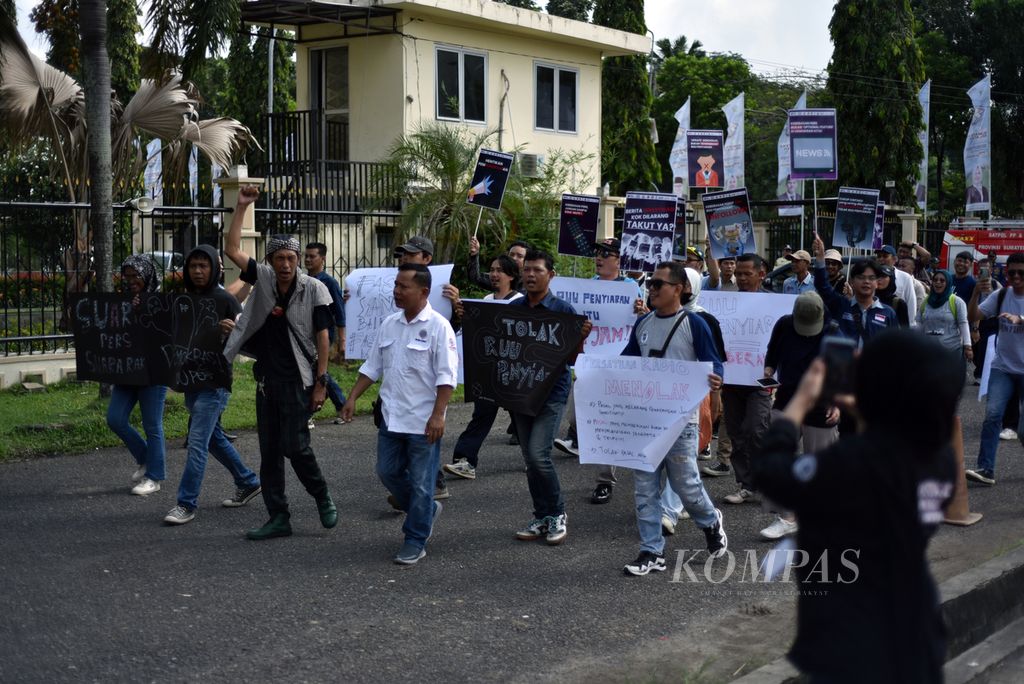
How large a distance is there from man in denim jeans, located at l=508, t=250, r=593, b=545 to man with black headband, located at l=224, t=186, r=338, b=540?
135 cm

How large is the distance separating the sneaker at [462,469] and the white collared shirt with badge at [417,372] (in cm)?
269

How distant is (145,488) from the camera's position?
8883 mm

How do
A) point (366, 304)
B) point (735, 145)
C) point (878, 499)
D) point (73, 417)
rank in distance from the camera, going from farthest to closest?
point (735, 145) < point (73, 417) < point (366, 304) < point (878, 499)

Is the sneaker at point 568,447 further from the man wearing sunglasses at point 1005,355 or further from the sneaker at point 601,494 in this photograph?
the man wearing sunglasses at point 1005,355

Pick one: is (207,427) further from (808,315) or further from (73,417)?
(73,417)

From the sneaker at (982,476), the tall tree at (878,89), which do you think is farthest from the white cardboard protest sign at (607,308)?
the tall tree at (878,89)

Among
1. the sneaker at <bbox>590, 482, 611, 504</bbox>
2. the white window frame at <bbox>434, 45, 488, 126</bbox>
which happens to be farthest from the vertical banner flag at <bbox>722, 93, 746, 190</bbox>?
the sneaker at <bbox>590, 482, 611, 504</bbox>

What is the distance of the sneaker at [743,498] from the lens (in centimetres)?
884

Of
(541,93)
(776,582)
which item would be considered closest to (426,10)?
(541,93)

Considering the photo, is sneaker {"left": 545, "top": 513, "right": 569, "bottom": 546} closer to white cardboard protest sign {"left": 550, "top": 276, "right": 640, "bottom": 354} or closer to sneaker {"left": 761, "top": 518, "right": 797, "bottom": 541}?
sneaker {"left": 761, "top": 518, "right": 797, "bottom": 541}

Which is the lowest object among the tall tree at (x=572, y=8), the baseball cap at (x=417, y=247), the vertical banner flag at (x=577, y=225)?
the baseball cap at (x=417, y=247)

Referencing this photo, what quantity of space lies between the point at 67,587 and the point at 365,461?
4.09 meters

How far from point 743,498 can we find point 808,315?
5.86 ft

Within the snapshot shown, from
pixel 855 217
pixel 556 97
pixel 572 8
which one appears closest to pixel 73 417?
pixel 855 217
